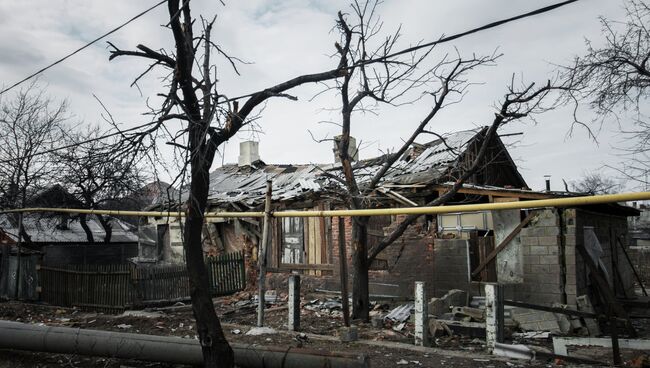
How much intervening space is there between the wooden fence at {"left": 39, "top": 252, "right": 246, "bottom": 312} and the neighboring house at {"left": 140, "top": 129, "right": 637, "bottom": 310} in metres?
3.05

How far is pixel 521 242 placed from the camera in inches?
415

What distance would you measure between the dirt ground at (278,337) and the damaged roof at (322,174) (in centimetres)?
338

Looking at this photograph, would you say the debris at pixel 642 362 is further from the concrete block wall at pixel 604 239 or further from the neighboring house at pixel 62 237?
the neighboring house at pixel 62 237

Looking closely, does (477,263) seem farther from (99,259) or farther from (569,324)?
(99,259)

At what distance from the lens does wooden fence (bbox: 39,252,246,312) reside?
35.1 feet

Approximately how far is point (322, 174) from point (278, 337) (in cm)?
437

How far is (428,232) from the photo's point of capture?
12.1 m

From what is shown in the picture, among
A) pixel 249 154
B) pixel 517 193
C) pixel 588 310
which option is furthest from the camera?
pixel 249 154

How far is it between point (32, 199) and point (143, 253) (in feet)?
15.6

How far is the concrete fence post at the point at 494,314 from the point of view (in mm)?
6434

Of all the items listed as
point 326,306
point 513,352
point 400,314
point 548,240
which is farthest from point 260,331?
point 548,240

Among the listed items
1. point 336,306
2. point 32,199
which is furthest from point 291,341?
point 32,199

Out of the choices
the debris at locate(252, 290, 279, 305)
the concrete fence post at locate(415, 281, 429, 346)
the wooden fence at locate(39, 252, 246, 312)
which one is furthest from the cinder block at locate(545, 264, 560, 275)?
the wooden fence at locate(39, 252, 246, 312)

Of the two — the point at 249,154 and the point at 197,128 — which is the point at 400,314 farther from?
the point at 249,154
